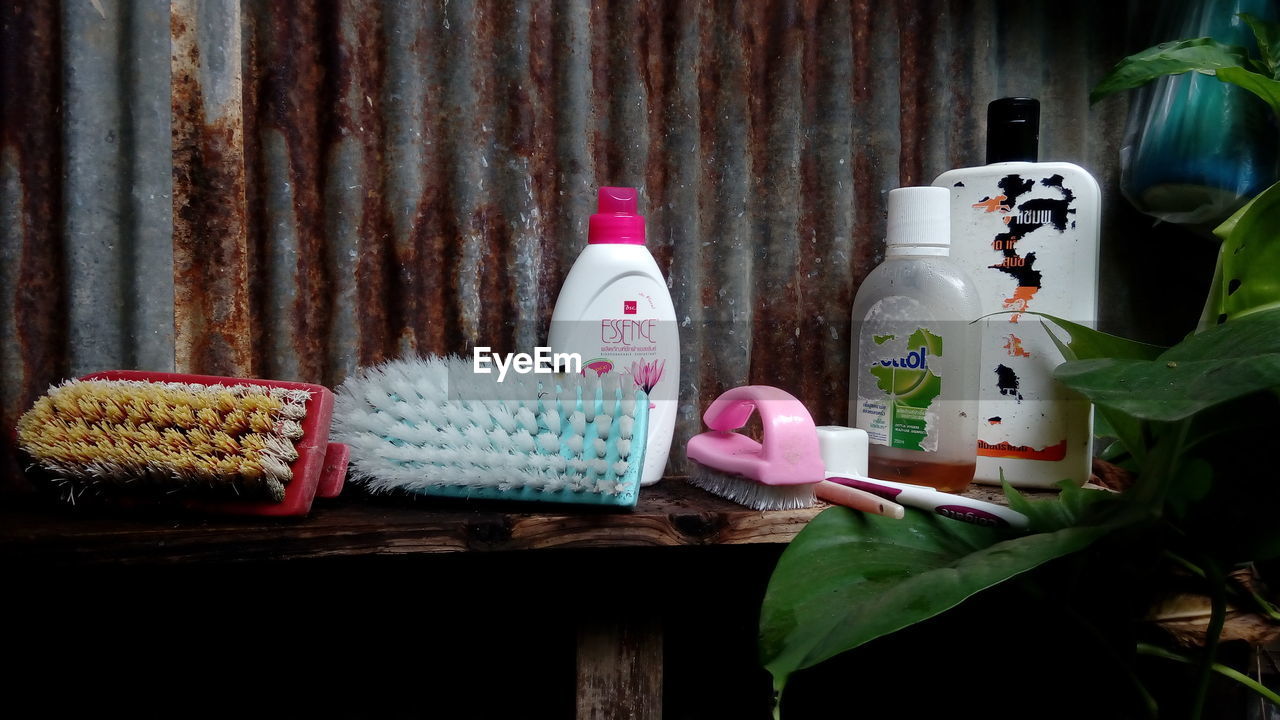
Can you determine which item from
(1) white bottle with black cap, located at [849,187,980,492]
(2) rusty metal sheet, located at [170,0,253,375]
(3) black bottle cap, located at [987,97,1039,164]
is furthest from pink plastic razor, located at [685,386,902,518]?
(2) rusty metal sheet, located at [170,0,253,375]

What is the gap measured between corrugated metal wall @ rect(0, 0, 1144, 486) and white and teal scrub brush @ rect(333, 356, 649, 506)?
152mm

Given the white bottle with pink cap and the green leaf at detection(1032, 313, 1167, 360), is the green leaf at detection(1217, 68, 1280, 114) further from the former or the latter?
the white bottle with pink cap

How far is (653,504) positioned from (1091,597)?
332mm

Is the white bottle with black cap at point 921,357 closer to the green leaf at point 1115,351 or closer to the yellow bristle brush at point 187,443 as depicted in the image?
the green leaf at point 1115,351

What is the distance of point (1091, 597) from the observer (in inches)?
22.9

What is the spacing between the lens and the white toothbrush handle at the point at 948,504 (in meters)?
0.52

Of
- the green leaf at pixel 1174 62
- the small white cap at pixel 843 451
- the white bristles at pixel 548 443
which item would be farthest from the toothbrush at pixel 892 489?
the green leaf at pixel 1174 62

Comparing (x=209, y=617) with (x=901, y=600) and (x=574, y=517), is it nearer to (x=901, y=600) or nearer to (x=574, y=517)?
(x=574, y=517)

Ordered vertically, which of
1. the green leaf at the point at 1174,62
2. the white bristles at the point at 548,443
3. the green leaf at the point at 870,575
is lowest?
the green leaf at the point at 870,575

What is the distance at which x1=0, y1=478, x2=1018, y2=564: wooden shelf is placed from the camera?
467mm

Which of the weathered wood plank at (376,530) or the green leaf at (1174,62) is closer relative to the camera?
the weathered wood plank at (376,530)

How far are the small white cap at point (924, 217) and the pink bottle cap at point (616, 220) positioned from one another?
0.23 meters

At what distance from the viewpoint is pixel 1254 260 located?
500 millimetres

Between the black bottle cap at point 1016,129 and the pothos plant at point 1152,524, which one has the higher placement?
the black bottle cap at point 1016,129
